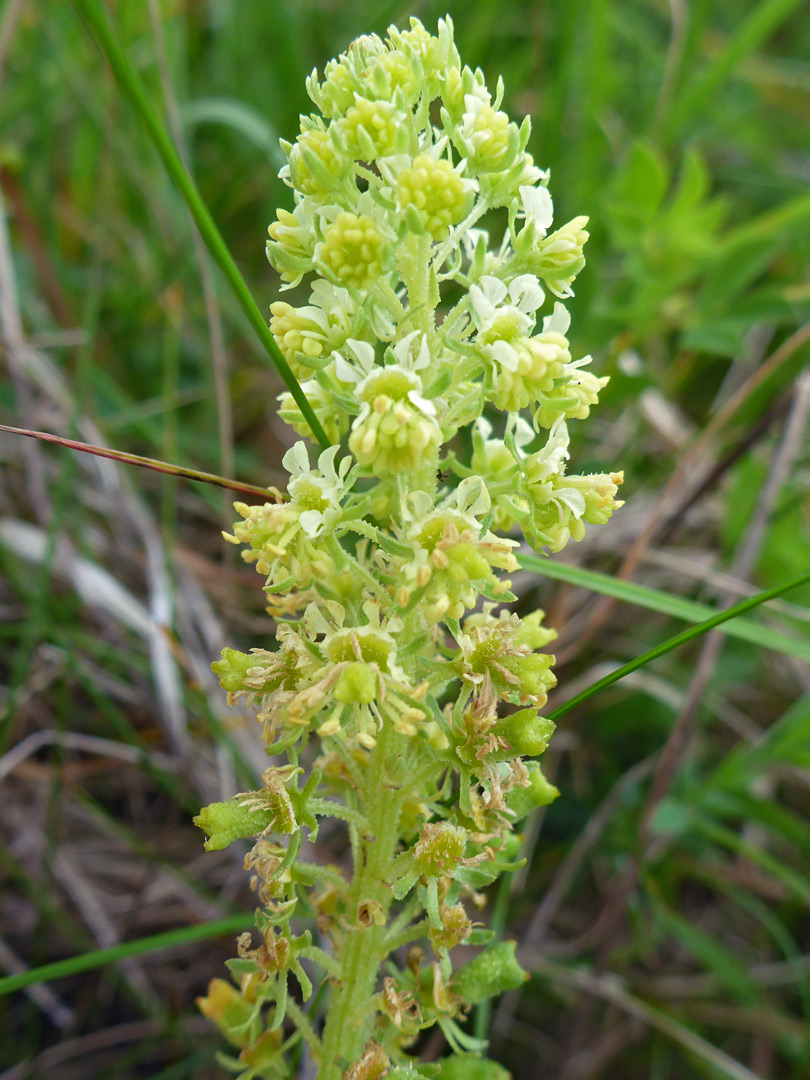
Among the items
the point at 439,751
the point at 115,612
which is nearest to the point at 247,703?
the point at 439,751

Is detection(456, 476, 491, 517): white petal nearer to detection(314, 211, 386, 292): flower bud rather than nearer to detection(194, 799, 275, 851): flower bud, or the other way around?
detection(314, 211, 386, 292): flower bud

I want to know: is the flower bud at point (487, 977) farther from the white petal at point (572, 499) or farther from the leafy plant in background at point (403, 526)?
the white petal at point (572, 499)

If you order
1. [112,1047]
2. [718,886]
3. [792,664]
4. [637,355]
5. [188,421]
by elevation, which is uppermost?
[637,355]

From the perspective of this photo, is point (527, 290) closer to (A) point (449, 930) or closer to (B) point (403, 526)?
(B) point (403, 526)

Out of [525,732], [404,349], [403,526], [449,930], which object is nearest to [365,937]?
[449,930]

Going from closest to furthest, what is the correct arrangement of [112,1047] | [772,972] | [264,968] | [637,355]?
[264,968]
[112,1047]
[772,972]
[637,355]

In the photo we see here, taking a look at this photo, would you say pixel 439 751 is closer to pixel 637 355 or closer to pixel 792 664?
pixel 792 664

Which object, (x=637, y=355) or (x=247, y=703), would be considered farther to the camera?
(x=637, y=355)
